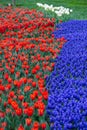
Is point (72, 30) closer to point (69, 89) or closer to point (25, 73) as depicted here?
point (25, 73)

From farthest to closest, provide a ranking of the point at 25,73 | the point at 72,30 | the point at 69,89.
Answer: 1. the point at 72,30
2. the point at 25,73
3. the point at 69,89

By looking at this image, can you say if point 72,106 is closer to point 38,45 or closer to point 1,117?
point 1,117

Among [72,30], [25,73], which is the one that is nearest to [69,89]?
[25,73]

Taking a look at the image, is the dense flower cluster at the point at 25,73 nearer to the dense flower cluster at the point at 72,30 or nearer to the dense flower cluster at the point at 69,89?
the dense flower cluster at the point at 69,89

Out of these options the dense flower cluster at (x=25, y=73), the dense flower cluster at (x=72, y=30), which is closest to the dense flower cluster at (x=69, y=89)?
the dense flower cluster at (x=25, y=73)

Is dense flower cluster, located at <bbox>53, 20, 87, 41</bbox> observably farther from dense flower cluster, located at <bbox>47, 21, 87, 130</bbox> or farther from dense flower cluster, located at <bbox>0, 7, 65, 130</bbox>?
dense flower cluster, located at <bbox>47, 21, 87, 130</bbox>

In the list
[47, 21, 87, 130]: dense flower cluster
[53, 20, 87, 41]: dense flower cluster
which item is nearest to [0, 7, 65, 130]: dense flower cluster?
[47, 21, 87, 130]: dense flower cluster
